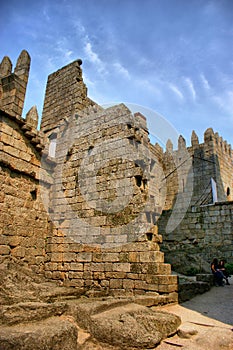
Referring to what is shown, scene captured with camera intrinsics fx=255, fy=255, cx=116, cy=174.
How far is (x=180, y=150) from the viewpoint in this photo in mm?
16344

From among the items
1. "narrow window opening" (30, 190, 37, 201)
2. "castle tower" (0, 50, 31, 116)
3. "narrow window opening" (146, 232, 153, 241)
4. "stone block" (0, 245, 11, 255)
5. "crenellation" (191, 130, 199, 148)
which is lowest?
"stone block" (0, 245, 11, 255)

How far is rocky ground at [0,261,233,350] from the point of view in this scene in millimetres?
3039

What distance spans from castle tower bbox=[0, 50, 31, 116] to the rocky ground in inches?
194

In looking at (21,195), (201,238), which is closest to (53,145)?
(21,195)

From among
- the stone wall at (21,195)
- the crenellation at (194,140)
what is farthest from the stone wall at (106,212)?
the crenellation at (194,140)

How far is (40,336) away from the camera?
292 centimetres

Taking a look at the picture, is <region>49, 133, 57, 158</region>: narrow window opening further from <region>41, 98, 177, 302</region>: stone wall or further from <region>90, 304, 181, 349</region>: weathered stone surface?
<region>90, 304, 181, 349</region>: weathered stone surface

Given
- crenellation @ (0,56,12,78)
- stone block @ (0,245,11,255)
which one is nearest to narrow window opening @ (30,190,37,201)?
stone block @ (0,245,11,255)

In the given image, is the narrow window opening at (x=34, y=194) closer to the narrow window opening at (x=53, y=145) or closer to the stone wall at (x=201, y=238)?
the narrow window opening at (x=53, y=145)

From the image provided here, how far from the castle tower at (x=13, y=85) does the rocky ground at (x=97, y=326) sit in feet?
16.1

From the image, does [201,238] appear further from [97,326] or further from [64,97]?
[97,326]

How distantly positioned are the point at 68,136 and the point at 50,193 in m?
2.05

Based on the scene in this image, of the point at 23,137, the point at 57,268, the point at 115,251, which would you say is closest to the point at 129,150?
the point at 115,251

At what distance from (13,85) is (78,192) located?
12.5ft
